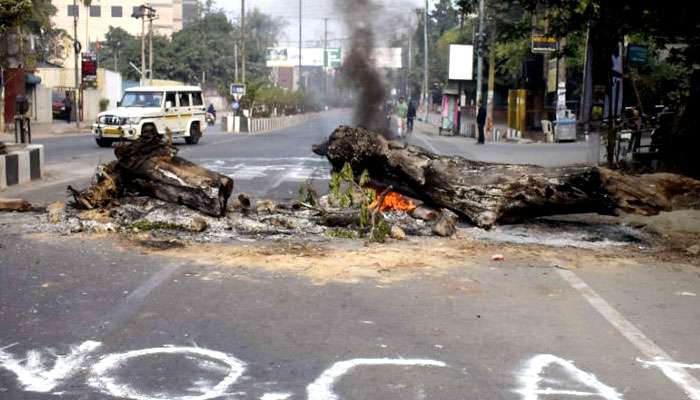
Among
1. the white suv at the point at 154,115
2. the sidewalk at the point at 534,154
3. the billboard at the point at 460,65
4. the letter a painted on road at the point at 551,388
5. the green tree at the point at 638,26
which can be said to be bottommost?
the letter a painted on road at the point at 551,388

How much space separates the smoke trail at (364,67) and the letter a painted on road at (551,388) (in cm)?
963

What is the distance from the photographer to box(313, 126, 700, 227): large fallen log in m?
9.85

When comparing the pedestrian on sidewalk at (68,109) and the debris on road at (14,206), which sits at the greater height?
the pedestrian on sidewalk at (68,109)

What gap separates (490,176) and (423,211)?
946 millimetres

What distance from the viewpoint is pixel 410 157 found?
10.7 m

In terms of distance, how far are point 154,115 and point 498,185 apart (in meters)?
20.2

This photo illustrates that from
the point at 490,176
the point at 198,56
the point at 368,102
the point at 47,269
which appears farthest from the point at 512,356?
the point at 198,56

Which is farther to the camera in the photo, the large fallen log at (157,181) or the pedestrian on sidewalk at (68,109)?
the pedestrian on sidewalk at (68,109)

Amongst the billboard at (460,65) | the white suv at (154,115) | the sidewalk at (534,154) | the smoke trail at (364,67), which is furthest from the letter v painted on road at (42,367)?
the billboard at (460,65)

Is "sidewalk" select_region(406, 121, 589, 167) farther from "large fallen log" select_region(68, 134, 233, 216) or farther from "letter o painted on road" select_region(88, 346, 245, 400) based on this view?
"letter o painted on road" select_region(88, 346, 245, 400)

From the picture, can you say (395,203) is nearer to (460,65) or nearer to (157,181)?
(157,181)

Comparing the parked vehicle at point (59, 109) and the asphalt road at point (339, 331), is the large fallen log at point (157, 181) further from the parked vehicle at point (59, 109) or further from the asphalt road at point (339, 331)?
the parked vehicle at point (59, 109)

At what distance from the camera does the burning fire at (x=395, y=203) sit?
10.9 m

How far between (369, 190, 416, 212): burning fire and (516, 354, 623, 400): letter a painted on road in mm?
5899
